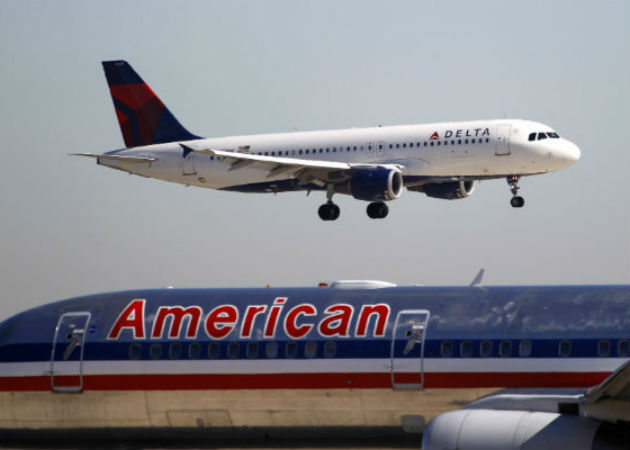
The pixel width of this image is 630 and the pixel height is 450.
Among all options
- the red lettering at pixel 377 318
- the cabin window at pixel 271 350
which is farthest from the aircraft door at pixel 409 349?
the cabin window at pixel 271 350

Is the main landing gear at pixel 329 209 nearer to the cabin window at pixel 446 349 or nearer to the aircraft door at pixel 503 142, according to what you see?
the aircraft door at pixel 503 142

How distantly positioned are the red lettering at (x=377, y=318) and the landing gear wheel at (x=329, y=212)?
39.0 meters

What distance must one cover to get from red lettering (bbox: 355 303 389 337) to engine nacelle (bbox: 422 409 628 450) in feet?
9.77

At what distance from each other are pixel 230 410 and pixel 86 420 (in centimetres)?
257

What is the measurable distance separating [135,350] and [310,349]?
10.2 feet

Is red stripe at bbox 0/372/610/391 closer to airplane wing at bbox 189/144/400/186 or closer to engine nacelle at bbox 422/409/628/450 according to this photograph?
engine nacelle at bbox 422/409/628/450

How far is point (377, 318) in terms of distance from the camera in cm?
2142

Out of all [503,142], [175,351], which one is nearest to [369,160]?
[503,142]

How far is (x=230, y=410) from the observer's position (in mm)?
21938

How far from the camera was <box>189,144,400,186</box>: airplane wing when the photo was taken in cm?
5903

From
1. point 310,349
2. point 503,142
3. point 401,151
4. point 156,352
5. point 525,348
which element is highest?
point 503,142

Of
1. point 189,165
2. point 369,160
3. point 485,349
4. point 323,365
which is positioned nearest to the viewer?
point 485,349

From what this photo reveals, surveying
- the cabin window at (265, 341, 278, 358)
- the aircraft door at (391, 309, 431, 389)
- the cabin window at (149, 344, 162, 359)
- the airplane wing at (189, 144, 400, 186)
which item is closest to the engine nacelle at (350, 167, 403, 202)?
the airplane wing at (189, 144, 400, 186)

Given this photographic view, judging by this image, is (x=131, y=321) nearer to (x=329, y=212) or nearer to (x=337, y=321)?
(x=337, y=321)
